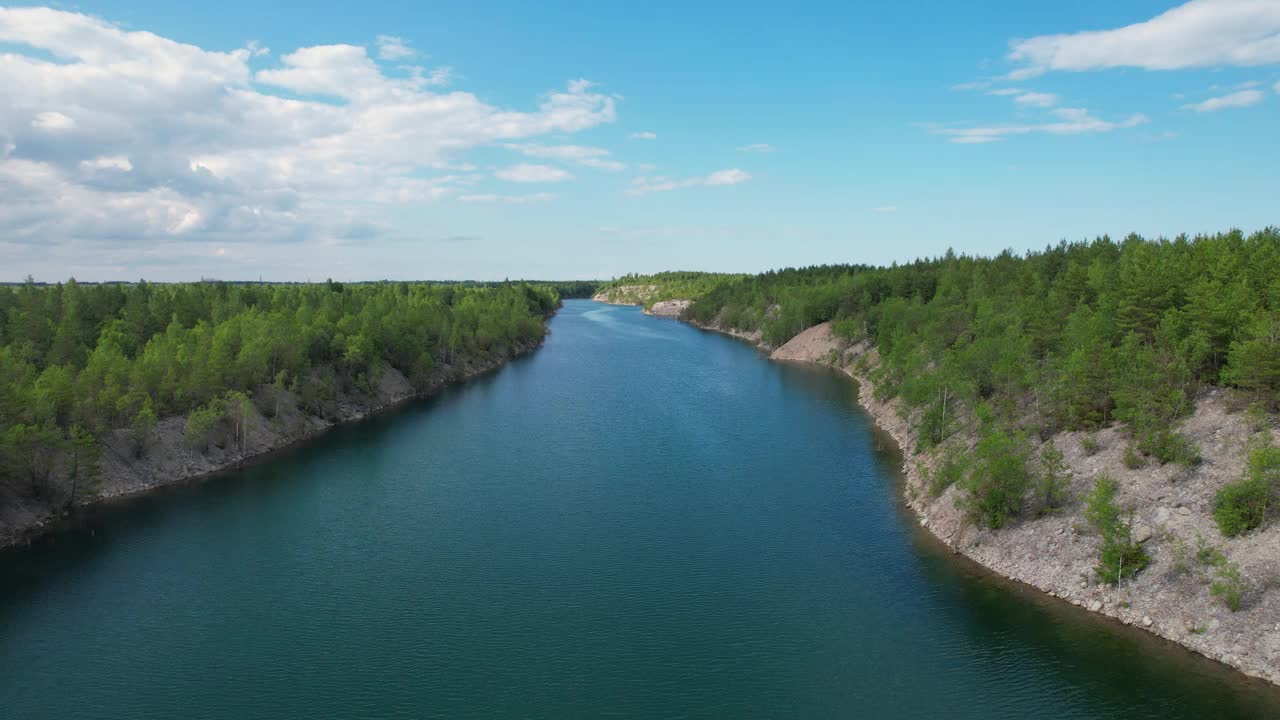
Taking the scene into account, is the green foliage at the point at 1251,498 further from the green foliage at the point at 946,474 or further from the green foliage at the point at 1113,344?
the green foliage at the point at 946,474

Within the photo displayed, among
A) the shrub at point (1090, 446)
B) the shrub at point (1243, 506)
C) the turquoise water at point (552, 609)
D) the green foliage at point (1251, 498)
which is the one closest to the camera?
the turquoise water at point (552, 609)

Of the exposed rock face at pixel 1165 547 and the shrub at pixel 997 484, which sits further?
the shrub at pixel 997 484

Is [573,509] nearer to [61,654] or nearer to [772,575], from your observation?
[772,575]

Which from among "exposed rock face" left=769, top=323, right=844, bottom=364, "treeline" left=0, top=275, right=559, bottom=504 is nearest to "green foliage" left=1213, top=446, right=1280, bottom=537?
"treeline" left=0, top=275, right=559, bottom=504

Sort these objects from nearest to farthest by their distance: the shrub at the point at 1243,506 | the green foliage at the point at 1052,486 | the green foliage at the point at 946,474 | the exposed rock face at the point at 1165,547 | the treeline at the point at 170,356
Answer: the exposed rock face at the point at 1165,547 → the shrub at the point at 1243,506 → the green foliage at the point at 1052,486 → the green foliage at the point at 946,474 → the treeline at the point at 170,356

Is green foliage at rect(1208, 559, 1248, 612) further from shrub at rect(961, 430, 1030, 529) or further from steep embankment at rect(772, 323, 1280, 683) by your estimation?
shrub at rect(961, 430, 1030, 529)

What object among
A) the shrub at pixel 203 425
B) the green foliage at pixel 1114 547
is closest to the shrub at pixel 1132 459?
the green foliage at pixel 1114 547

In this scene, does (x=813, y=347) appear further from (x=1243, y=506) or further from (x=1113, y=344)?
(x=1243, y=506)

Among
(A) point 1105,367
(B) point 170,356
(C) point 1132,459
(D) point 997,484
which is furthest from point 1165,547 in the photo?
(B) point 170,356

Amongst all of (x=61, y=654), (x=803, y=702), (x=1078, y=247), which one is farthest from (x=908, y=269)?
(x=61, y=654)
